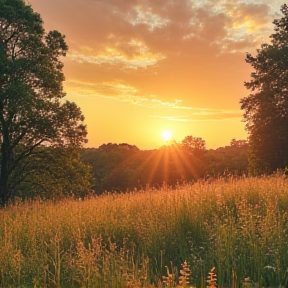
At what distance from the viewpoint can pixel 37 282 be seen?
19.5 feet

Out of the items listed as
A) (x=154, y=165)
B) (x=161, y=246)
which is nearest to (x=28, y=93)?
(x=161, y=246)

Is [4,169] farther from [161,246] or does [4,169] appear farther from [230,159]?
[230,159]

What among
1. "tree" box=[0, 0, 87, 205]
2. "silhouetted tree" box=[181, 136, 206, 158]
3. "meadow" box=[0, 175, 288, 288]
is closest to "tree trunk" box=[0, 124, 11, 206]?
"tree" box=[0, 0, 87, 205]

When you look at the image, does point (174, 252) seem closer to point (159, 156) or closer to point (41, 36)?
point (41, 36)

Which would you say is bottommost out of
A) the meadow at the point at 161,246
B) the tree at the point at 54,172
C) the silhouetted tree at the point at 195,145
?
the meadow at the point at 161,246

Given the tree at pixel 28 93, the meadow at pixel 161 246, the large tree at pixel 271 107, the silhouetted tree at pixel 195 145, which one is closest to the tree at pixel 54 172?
the tree at pixel 28 93

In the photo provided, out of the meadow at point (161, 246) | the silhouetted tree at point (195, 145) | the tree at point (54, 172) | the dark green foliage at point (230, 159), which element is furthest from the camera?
the silhouetted tree at point (195, 145)

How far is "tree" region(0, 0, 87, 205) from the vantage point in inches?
728

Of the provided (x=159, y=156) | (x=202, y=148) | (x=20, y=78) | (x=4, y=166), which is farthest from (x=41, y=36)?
(x=202, y=148)

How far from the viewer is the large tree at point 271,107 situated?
28562mm

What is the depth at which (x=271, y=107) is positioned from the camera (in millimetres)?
28703

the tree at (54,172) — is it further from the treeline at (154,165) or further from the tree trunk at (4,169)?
the treeline at (154,165)

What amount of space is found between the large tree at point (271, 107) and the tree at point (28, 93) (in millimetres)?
14722

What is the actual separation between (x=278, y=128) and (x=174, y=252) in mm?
23459
